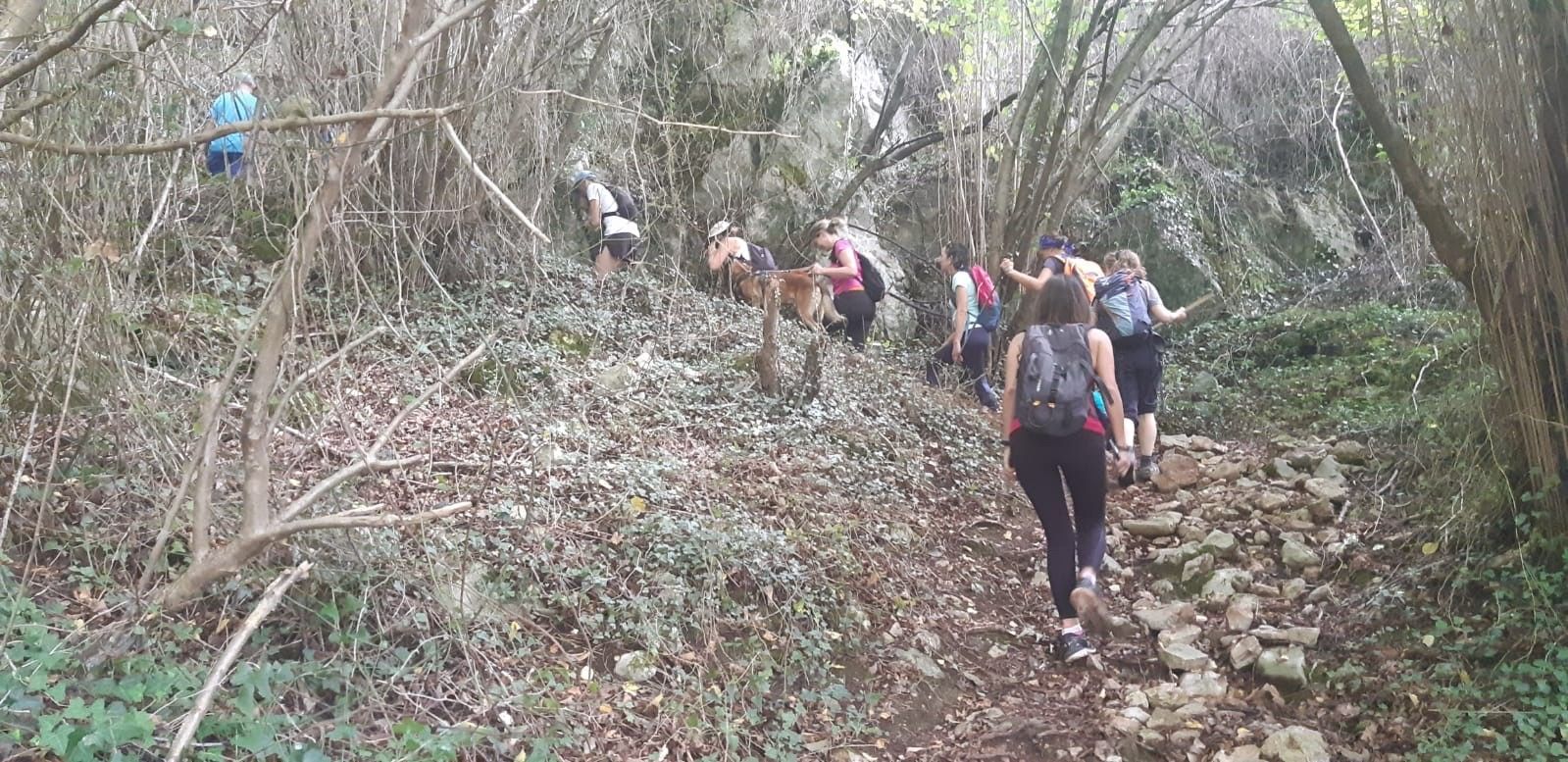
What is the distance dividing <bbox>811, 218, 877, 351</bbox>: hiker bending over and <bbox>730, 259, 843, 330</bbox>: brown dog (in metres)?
0.14

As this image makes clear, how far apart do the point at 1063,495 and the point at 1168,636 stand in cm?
82

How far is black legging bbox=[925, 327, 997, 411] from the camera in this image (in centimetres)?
867

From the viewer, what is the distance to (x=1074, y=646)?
4508 mm

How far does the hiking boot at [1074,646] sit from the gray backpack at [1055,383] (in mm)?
Result: 919

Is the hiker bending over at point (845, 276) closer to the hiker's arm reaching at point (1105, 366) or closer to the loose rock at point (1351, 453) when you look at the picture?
the loose rock at point (1351, 453)

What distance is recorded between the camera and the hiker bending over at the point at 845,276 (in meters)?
8.65

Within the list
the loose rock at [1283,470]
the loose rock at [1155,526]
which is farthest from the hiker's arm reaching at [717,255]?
the loose rock at [1283,470]

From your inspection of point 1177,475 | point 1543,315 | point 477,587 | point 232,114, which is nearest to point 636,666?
point 477,587

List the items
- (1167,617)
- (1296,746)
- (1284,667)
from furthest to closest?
(1167,617) < (1284,667) < (1296,746)

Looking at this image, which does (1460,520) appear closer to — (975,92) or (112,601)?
(112,601)

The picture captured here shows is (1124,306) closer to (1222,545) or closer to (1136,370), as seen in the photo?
(1136,370)

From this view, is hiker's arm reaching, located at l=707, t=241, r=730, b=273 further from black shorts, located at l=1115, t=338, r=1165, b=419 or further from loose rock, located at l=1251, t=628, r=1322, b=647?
loose rock, located at l=1251, t=628, r=1322, b=647

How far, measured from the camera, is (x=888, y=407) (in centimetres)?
759

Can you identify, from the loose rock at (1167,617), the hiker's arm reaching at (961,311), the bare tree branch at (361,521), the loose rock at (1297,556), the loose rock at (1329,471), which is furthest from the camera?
the hiker's arm reaching at (961,311)
